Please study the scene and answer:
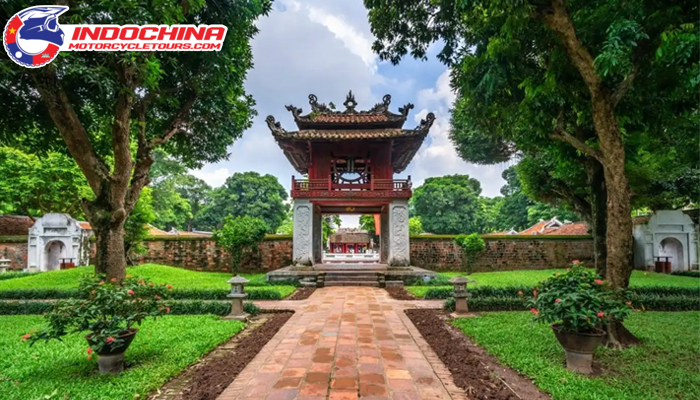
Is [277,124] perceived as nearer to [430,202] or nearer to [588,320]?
[588,320]

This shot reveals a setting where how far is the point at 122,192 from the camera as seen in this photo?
6793 mm

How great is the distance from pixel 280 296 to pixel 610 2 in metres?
8.05

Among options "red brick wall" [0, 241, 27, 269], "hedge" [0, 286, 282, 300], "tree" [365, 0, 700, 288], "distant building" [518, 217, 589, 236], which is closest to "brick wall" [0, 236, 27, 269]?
"red brick wall" [0, 241, 27, 269]

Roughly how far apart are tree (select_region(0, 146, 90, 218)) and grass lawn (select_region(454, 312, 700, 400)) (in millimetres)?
16914

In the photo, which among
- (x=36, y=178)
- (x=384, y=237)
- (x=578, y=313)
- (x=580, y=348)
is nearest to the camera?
(x=578, y=313)

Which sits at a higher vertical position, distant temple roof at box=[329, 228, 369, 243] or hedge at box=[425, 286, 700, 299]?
distant temple roof at box=[329, 228, 369, 243]

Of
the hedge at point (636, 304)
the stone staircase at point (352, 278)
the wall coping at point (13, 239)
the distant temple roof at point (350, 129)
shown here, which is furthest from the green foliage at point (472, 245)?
the wall coping at point (13, 239)

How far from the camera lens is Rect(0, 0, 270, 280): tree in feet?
18.4

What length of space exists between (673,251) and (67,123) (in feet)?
71.9

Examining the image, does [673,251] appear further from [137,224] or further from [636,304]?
[137,224]

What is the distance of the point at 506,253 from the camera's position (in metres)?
15.6

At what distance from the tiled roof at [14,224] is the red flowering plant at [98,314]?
2125 cm

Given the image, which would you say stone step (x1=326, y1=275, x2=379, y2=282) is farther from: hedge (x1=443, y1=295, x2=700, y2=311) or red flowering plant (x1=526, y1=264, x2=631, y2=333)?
red flowering plant (x1=526, y1=264, x2=631, y2=333)

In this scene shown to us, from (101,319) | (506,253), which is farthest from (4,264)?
(506,253)
